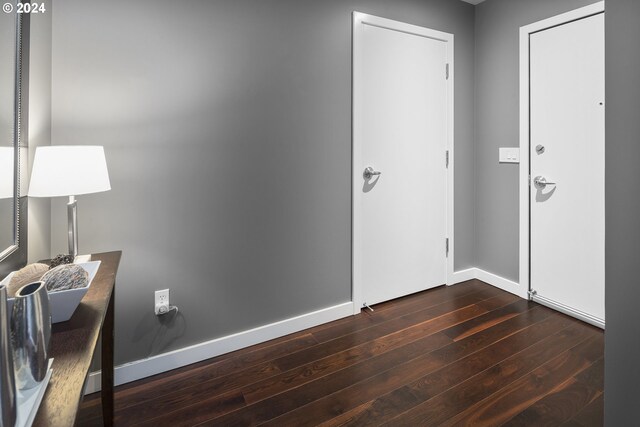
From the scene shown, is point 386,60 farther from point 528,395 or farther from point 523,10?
point 528,395

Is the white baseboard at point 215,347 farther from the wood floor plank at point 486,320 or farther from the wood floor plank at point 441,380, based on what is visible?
the wood floor plank at point 441,380

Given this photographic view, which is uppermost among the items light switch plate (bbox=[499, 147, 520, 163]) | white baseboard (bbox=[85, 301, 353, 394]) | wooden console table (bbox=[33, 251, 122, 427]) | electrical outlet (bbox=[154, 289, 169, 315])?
light switch plate (bbox=[499, 147, 520, 163])

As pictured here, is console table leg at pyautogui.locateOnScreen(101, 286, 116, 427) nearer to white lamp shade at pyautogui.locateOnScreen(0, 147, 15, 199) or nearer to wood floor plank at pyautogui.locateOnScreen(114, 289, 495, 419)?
wood floor plank at pyautogui.locateOnScreen(114, 289, 495, 419)

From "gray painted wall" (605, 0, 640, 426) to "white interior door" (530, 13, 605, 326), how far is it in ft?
5.32

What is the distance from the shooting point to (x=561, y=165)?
93.7 inches

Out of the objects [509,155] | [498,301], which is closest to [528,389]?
[498,301]

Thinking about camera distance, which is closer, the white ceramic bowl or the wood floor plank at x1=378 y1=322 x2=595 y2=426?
the white ceramic bowl

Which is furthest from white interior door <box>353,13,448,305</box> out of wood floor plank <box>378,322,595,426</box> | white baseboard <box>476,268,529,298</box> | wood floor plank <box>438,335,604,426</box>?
wood floor plank <box>438,335,604,426</box>

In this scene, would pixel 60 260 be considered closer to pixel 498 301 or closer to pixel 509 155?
pixel 498 301

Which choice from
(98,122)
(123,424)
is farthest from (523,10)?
(123,424)

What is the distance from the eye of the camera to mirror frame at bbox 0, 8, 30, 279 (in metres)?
1.16

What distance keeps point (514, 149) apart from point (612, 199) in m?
1.98

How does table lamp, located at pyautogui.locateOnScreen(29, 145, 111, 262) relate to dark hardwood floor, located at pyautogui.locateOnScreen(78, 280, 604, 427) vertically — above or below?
above

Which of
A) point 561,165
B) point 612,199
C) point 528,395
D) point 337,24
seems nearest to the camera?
point 612,199
